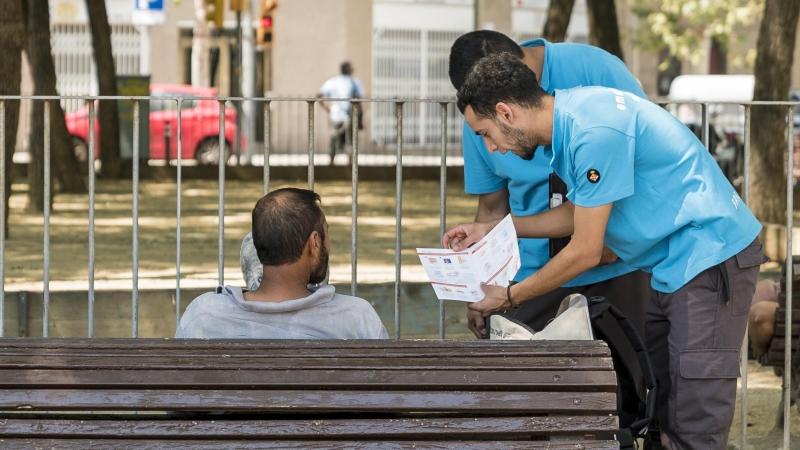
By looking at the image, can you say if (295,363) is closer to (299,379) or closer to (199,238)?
(299,379)

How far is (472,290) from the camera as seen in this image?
3896 millimetres

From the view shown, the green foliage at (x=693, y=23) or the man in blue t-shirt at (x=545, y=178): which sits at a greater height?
the green foliage at (x=693, y=23)

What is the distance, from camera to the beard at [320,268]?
361 cm

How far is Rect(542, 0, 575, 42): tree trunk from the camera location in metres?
14.3

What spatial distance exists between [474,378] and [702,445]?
3.14ft

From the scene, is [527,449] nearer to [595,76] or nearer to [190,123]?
[595,76]

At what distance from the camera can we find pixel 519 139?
3498 millimetres

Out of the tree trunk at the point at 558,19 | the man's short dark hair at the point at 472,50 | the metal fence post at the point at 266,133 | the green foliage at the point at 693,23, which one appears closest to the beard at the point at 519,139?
the man's short dark hair at the point at 472,50

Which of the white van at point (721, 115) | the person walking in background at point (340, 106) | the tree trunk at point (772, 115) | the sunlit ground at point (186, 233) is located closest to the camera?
the sunlit ground at point (186, 233)

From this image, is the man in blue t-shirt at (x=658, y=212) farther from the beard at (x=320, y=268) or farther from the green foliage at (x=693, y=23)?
the green foliage at (x=693, y=23)

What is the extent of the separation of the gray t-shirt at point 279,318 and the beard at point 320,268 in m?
0.11

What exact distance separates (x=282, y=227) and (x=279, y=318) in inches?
10.5

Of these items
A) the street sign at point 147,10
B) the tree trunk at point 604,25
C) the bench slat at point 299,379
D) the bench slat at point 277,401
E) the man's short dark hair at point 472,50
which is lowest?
the bench slat at point 277,401

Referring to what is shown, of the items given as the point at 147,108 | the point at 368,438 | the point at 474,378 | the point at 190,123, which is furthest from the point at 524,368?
the point at 190,123
